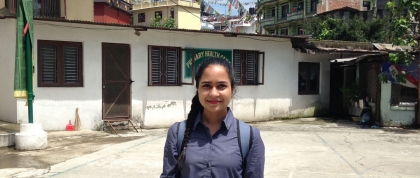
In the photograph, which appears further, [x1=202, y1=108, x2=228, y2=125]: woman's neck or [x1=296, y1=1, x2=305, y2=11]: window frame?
[x1=296, y1=1, x2=305, y2=11]: window frame

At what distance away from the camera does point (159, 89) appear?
420 inches

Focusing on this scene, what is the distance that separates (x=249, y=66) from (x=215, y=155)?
10.4 meters

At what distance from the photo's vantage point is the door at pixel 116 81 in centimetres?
996

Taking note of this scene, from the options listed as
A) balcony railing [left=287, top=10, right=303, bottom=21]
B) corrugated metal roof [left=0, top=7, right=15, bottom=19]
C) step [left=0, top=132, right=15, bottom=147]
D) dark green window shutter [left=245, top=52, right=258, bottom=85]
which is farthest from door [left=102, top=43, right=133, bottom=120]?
balcony railing [left=287, top=10, right=303, bottom=21]

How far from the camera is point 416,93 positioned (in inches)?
436

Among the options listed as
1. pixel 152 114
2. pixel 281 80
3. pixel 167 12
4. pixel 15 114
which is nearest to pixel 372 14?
pixel 167 12

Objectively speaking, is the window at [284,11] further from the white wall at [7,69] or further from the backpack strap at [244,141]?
the backpack strap at [244,141]

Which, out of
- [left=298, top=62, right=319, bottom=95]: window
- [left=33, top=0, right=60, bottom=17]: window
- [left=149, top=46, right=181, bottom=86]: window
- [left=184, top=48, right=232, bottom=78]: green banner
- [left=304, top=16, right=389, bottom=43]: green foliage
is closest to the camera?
[left=149, top=46, right=181, bottom=86]: window

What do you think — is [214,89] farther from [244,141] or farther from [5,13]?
[5,13]

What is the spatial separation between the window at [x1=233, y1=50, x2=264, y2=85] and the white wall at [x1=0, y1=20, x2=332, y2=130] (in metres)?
0.21

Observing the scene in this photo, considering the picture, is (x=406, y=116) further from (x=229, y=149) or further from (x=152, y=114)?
(x=229, y=149)

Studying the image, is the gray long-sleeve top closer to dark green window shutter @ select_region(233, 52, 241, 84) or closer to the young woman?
the young woman

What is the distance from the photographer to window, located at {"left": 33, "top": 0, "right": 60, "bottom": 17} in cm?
1257

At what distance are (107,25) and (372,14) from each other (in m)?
30.7
